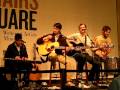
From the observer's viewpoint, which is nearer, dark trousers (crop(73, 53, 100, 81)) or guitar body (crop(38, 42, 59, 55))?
dark trousers (crop(73, 53, 100, 81))

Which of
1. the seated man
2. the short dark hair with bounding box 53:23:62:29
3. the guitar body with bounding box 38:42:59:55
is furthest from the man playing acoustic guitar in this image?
the seated man

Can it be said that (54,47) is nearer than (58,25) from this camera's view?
Yes

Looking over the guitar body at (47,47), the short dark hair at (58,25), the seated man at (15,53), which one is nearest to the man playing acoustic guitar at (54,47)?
the guitar body at (47,47)

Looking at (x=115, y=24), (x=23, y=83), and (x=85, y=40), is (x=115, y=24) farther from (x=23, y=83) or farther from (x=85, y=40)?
(x=23, y=83)

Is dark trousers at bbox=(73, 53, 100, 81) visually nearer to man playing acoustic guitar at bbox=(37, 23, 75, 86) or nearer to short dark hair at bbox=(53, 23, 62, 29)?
man playing acoustic guitar at bbox=(37, 23, 75, 86)

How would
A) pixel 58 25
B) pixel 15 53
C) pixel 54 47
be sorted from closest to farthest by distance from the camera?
pixel 15 53, pixel 54 47, pixel 58 25

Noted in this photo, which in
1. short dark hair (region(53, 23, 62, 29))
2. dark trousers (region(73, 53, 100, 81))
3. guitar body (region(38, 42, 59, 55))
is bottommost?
dark trousers (region(73, 53, 100, 81))

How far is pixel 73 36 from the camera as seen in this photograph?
8703 mm

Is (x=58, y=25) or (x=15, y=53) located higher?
(x=58, y=25)

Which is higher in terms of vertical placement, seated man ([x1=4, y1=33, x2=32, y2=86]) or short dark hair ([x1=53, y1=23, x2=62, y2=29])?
short dark hair ([x1=53, y1=23, x2=62, y2=29])

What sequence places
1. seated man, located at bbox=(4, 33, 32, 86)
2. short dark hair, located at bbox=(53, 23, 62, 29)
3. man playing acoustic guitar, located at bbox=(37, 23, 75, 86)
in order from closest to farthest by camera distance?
seated man, located at bbox=(4, 33, 32, 86), man playing acoustic guitar, located at bbox=(37, 23, 75, 86), short dark hair, located at bbox=(53, 23, 62, 29)

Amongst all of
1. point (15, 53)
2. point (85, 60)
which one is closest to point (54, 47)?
point (85, 60)

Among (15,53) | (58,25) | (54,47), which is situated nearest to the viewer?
(15,53)

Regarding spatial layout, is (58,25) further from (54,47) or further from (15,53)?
(15,53)
